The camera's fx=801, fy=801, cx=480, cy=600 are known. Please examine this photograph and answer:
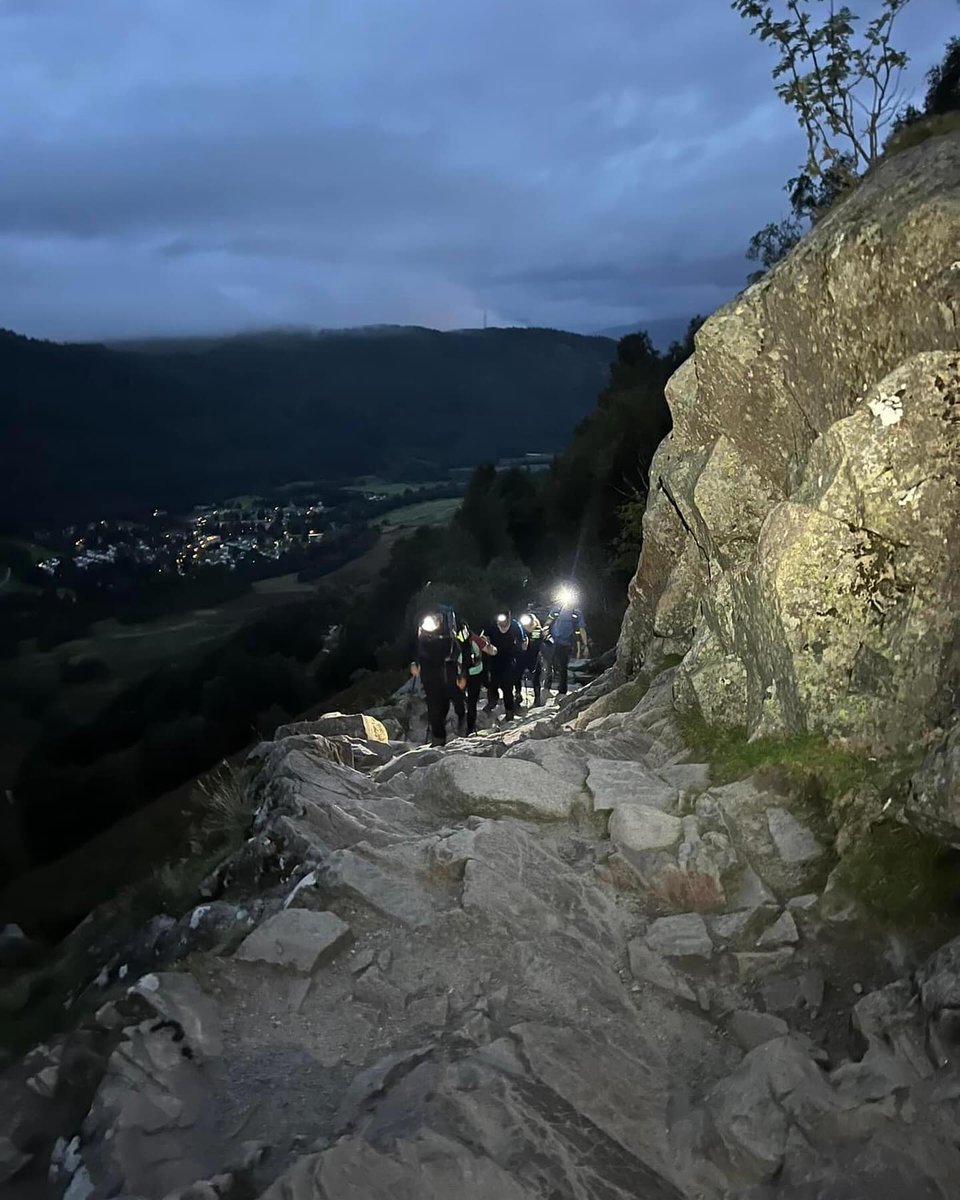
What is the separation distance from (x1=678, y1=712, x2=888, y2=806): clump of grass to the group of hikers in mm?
6379

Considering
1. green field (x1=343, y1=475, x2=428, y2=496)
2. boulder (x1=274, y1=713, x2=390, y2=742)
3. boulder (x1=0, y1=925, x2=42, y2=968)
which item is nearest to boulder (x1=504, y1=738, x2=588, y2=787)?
boulder (x1=274, y1=713, x2=390, y2=742)

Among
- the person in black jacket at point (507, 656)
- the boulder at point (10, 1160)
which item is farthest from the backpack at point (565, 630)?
the boulder at point (10, 1160)

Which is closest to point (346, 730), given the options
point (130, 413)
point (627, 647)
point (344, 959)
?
point (627, 647)

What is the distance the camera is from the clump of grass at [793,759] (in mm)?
8641

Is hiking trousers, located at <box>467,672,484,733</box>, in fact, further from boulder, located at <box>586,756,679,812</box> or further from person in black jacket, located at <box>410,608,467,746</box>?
boulder, located at <box>586,756,679,812</box>

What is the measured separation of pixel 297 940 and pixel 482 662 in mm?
10963

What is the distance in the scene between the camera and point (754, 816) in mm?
8938

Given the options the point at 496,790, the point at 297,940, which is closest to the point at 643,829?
the point at 496,790

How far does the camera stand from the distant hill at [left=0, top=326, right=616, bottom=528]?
5650 inches

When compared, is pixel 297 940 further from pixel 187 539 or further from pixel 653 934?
pixel 187 539

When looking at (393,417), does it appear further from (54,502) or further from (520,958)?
(520,958)

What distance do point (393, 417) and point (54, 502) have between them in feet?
278

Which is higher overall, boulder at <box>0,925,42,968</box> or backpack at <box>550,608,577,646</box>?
backpack at <box>550,608,577,646</box>

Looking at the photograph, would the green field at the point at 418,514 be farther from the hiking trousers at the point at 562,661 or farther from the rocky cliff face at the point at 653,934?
the rocky cliff face at the point at 653,934
